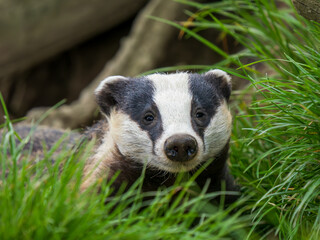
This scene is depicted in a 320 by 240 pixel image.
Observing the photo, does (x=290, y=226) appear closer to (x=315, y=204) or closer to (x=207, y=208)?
(x=315, y=204)

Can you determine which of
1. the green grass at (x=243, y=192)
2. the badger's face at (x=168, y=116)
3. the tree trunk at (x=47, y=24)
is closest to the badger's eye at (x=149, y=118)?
the badger's face at (x=168, y=116)

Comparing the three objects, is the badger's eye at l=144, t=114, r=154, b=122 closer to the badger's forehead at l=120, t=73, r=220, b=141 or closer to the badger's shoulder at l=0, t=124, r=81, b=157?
the badger's forehead at l=120, t=73, r=220, b=141

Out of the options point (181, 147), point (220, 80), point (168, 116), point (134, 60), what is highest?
point (220, 80)

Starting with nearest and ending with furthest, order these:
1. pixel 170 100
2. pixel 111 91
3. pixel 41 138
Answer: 1. pixel 170 100
2. pixel 111 91
3. pixel 41 138

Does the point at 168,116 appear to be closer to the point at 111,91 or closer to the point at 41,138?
the point at 111,91

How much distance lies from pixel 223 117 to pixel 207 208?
72 centimetres

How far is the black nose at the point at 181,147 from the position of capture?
332 centimetres

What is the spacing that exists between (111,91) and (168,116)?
60 cm

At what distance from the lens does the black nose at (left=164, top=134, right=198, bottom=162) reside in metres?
3.32

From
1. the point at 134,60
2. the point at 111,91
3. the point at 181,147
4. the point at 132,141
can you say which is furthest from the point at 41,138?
the point at 134,60

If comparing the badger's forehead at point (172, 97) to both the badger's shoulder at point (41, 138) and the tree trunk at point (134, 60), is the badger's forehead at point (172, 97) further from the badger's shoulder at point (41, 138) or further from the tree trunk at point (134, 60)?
the tree trunk at point (134, 60)

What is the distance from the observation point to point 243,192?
4094 mm

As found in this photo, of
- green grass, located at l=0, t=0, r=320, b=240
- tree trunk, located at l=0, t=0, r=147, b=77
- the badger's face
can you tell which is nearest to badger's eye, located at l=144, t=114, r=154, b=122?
the badger's face

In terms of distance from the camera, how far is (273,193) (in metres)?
3.46
